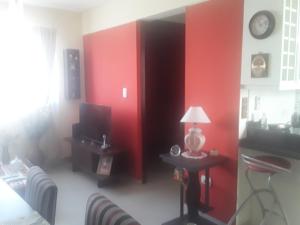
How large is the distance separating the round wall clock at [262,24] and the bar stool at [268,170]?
0.96 m

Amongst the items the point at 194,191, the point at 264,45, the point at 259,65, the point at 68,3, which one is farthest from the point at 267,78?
the point at 68,3

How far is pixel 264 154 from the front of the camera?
2.41 meters

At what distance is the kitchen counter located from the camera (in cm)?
220

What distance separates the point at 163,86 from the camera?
4.60m

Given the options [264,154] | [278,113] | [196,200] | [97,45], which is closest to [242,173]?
[264,154]

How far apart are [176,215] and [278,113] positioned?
147 centimetres

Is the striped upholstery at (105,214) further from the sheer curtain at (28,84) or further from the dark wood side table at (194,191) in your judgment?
the sheer curtain at (28,84)

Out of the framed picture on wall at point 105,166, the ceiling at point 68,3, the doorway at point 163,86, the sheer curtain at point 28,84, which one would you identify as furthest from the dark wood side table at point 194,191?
the ceiling at point 68,3

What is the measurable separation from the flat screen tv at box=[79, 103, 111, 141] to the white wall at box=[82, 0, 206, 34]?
4.03 ft

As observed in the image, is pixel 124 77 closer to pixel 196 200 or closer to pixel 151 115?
pixel 151 115

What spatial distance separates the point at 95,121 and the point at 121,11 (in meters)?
1.55

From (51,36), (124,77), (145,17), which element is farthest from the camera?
(51,36)

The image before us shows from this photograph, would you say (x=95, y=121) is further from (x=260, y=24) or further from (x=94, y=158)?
(x=260, y=24)

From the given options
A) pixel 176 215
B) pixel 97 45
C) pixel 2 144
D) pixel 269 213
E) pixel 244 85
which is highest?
pixel 97 45
